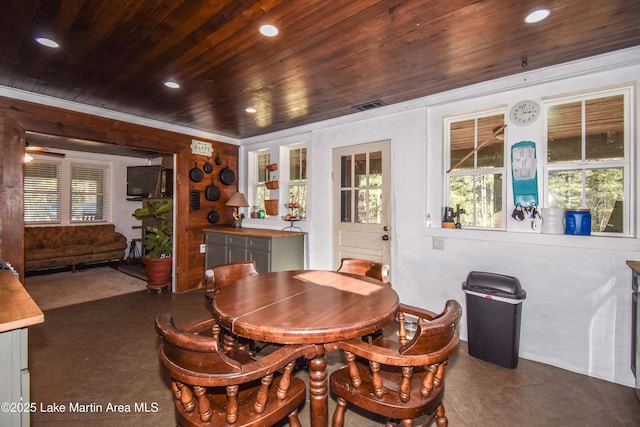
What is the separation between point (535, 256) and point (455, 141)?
140 cm

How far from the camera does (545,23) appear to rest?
2014mm

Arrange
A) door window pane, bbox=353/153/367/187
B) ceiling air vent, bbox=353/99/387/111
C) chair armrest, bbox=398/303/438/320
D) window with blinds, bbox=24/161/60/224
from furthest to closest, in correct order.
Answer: window with blinds, bbox=24/161/60/224 < door window pane, bbox=353/153/367/187 < ceiling air vent, bbox=353/99/387/111 < chair armrest, bbox=398/303/438/320

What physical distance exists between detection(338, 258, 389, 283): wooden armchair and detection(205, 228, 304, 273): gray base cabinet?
164cm

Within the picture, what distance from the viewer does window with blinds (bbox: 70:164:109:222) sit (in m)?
6.86

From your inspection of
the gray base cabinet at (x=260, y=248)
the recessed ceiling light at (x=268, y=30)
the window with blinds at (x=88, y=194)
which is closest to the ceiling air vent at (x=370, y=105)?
the recessed ceiling light at (x=268, y=30)

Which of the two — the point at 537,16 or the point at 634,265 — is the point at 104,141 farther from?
the point at 634,265

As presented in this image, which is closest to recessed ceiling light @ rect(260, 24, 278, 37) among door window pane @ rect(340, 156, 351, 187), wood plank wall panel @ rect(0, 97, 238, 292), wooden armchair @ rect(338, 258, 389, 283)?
wooden armchair @ rect(338, 258, 389, 283)

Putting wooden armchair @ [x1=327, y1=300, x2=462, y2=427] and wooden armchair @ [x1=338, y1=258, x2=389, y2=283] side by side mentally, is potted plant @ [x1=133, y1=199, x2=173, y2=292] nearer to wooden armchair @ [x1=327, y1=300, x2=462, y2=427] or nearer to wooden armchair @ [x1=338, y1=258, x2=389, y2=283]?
wooden armchair @ [x1=338, y1=258, x2=389, y2=283]

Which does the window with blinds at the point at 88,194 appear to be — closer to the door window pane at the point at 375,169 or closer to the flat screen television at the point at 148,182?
the flat screen television at the point at 148,182

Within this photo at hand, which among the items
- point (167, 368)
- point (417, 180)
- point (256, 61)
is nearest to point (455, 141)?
point (417, 180)

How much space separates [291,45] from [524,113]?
2.20 metres

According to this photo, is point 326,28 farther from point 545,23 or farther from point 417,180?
point 417,180

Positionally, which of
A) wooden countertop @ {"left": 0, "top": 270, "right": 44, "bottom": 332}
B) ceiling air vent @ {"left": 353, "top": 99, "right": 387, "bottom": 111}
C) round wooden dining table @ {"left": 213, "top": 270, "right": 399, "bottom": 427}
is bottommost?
round wooden dining table @ {"left": 213, "top": 270, "right": 399, "bottom": 427}

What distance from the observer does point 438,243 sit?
3270mm
